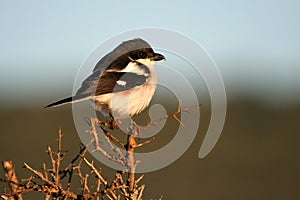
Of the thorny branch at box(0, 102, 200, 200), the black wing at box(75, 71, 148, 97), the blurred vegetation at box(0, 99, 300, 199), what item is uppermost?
the black wing at box(75, 71, 148, 97)

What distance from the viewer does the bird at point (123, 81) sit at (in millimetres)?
6359

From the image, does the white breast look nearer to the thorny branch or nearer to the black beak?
the black beak

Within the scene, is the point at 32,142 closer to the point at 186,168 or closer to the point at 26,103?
the point at 186,168

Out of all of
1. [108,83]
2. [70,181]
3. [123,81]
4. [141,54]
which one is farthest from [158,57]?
[70,181]

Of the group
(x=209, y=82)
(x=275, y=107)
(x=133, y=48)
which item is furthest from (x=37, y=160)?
(x=209, y=82)

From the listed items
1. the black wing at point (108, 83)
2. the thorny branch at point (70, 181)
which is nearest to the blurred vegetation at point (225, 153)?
the black wing at point (108, 83)

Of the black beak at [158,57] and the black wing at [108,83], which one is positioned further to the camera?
the black beak at [158,57]

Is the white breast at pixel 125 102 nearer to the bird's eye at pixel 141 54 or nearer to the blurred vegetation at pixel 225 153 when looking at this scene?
the bird's eye at pixel 141 54

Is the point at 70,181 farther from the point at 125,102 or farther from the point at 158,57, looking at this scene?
the point at 158,57

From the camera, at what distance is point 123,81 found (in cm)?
653

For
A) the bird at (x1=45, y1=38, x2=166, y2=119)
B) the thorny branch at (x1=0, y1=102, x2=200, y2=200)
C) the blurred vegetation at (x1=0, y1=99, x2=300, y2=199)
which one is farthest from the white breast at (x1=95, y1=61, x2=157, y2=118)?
the blurred vegetation at (x1=0, y1=99, x2=300, y2=199)

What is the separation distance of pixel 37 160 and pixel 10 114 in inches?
286

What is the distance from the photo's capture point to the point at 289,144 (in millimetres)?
19391

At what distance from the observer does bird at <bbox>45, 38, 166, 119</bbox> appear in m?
6.36
